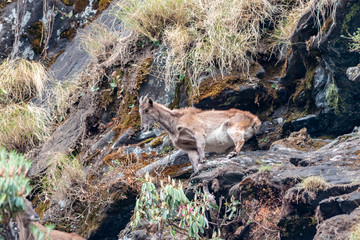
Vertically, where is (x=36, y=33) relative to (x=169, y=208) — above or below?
above

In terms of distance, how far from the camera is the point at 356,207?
5.62m

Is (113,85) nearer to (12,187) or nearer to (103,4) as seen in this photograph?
(103,4)

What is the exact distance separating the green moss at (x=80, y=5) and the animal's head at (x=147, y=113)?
680 cm

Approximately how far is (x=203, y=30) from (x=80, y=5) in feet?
19.2

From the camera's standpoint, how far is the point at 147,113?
31.6 feet

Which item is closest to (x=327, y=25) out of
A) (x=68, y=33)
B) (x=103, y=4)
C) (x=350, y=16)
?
(x=350, y=16)

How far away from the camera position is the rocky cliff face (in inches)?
251

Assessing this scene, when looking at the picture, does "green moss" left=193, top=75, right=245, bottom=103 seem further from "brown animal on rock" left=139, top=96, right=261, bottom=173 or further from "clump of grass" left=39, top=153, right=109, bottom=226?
"clump of grass" left=39, top=153, right=109, bottom=226

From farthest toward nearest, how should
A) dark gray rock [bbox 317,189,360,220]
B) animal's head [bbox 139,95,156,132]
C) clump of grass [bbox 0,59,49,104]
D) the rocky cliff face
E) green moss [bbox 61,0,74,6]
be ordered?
green moss [bbox 61,0,74,6]
clump of grass [bbox 0,59,49,104]
animal's head [bbox 139,95,156,132]
the rocky cliff face
dark gray rock [bbox 317,189,360,220]

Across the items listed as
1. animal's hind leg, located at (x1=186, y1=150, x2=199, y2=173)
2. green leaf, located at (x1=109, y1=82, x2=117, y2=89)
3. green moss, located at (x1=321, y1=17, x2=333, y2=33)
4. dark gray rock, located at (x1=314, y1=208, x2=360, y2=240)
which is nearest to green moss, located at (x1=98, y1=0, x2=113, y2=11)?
green leaf, located at (x1=109, y1=82, x2=117, y2=89)

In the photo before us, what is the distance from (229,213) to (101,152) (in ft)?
13.5

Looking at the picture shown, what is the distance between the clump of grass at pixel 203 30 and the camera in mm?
10266

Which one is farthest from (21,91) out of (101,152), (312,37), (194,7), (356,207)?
(356,207)

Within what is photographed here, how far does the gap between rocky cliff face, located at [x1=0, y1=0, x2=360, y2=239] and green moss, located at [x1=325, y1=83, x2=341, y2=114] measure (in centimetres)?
2
